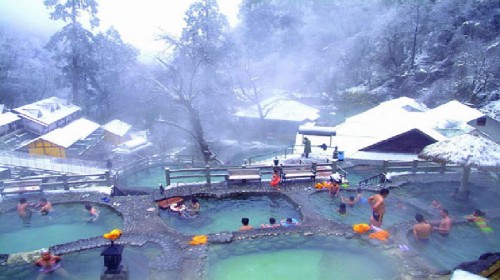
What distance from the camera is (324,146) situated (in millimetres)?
22531

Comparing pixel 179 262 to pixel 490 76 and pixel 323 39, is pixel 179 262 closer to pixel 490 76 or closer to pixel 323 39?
pixel 490 76

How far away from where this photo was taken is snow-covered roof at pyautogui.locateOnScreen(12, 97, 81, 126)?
33.5 m

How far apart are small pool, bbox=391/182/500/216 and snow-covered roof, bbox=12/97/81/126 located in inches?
1335

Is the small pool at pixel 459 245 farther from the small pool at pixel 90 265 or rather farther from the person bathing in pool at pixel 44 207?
the person bathing in pool at pixel 44 207

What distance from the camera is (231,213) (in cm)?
1456

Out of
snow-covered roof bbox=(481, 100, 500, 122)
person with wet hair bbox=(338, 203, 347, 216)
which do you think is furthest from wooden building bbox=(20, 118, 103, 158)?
snow-covered roof bbox=(481, 100, 500, 122)

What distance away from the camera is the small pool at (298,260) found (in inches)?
392

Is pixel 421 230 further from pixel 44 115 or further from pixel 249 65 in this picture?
pixel 44 115

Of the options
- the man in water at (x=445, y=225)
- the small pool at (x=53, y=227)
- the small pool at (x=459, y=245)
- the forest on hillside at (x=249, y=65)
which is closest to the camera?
the small pool at (x=459, y=245)

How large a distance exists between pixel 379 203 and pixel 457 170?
9.77 meters

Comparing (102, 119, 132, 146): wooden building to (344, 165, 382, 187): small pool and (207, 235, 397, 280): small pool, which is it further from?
(207, 235, 397, 280): small pool

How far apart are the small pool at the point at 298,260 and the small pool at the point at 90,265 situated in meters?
2.06

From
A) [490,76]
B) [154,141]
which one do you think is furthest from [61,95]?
[490,76]

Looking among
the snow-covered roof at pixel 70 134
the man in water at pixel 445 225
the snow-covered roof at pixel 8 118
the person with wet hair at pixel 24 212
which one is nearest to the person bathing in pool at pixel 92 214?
the person with wet hair at pixel 24 212
